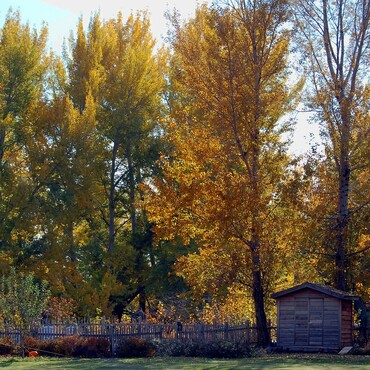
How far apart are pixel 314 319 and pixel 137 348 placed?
21.4ft

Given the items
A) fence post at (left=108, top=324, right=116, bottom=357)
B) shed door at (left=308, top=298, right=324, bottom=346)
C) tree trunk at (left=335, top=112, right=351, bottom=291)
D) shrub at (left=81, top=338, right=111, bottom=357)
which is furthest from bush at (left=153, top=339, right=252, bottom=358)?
tree trunk at (left=335, top=112, right=351, bottom=291)

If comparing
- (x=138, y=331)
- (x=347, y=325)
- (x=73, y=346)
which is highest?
(x=347, y=325)

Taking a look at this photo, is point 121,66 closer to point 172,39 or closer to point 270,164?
point 172,39

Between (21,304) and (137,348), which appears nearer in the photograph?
(137,348)

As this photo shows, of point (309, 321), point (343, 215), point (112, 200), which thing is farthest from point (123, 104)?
point (309, 321)

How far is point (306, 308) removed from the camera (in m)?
29.5

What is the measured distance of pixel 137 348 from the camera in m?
29.2

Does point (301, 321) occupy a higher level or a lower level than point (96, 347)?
higher

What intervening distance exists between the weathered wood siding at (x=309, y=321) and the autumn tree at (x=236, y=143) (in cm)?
179

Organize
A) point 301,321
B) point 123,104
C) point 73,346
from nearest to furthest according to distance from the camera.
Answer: point 301,321 → point 73,346 → point 123,104

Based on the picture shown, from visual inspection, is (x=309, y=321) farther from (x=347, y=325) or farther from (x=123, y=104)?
(x=123, y=104)

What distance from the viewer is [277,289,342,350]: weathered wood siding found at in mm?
28969

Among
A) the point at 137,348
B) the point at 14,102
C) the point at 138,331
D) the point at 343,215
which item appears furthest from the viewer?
the point at 14,102

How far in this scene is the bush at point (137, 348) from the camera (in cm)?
2905
